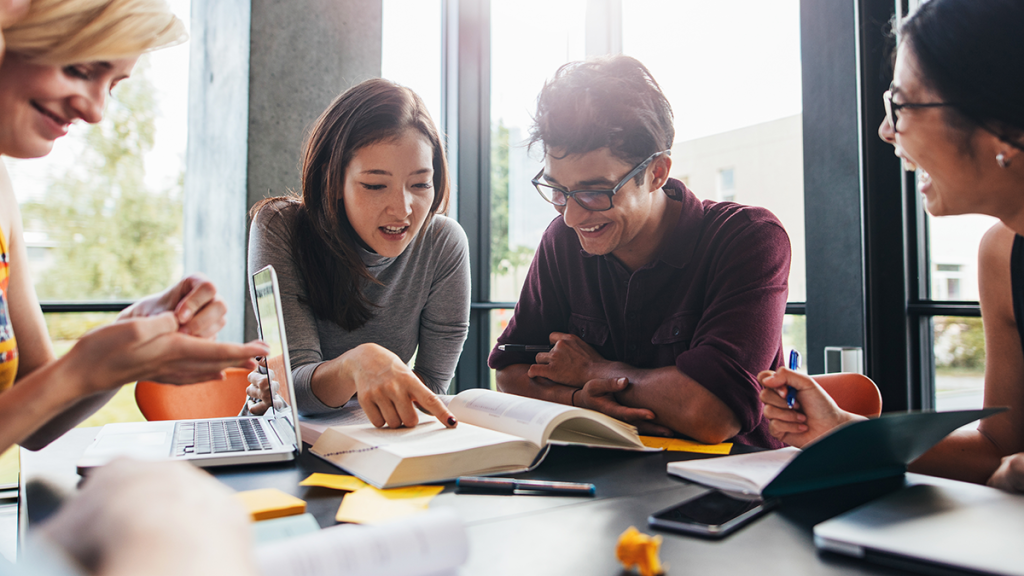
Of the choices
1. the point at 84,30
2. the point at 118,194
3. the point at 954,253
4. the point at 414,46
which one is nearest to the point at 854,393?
the point at 954,253

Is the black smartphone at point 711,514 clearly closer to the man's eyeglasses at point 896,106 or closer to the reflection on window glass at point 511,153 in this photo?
the man's eyeglasses at point 896,106

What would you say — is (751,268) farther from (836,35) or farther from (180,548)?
(836,35)

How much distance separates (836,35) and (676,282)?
5.19ft

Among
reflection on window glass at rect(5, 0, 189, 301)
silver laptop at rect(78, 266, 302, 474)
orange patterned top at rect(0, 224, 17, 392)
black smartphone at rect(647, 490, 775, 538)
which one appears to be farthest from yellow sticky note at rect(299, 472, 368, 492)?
reflection on window glass at rect(5, 0, 189, 301)

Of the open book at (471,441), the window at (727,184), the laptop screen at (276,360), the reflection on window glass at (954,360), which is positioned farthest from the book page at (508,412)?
the window at (727,184)

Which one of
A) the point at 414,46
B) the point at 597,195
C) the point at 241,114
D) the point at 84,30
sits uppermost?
the point at 414,46

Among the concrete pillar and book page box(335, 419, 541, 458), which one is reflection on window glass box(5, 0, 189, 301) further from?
book page box(335, 419, 541, 458)

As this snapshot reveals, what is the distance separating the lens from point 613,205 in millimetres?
1557

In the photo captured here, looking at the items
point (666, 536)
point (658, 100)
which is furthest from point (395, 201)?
point (666, 536)

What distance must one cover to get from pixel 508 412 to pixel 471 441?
183 mm

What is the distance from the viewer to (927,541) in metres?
0.61

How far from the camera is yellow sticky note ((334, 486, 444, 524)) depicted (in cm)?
72

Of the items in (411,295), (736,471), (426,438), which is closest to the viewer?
(736,471)

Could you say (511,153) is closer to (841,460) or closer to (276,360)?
(276,360)
